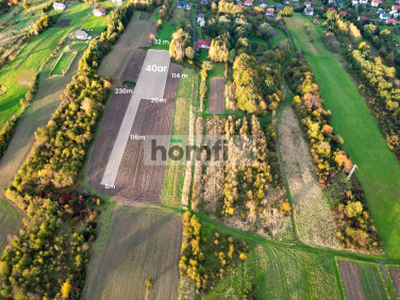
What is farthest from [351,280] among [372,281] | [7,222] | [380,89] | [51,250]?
[380,89]

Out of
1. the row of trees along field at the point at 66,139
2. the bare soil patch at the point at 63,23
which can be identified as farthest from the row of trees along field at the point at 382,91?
the bare soil patch at the point at 63,23

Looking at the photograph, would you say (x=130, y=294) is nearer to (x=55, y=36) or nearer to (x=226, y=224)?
(x=226, y=224)

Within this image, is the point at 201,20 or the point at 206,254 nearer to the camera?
the point at 206,254

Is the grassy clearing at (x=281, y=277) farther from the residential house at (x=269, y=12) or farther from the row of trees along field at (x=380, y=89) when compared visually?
the residential house at (x=269, y=12)

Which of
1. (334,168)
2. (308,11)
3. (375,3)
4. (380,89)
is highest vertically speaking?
(375,3)

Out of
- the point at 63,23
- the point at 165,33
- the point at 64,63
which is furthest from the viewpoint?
the point at 63,23

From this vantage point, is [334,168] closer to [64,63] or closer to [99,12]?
[64,63]
